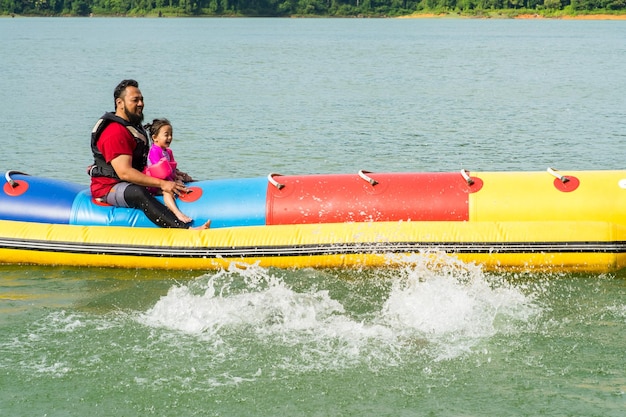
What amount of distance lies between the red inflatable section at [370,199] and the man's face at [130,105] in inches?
41.9

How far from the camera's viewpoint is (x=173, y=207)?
6422 millimetres

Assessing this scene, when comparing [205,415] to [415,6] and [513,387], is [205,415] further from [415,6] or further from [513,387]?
[415,6]

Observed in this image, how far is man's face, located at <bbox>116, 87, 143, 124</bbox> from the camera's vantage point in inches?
247

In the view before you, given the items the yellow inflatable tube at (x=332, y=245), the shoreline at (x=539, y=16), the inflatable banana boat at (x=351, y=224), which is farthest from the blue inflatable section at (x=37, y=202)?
→ the shoreline at (x=539, y=16)

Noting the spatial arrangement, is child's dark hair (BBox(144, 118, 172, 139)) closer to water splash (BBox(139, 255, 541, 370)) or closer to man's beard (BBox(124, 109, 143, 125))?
man's beard (BBox(124, 109, 143, 125))

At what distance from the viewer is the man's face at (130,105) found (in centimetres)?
627

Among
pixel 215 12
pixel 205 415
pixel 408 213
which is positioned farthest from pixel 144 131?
pixel 215 12

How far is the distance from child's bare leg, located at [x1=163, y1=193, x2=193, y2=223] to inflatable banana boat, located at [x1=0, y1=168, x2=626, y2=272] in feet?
0.23

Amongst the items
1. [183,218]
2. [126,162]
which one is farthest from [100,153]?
[183,218]

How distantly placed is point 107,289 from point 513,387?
114 inches

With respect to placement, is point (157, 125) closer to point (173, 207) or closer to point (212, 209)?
point (173, 207)

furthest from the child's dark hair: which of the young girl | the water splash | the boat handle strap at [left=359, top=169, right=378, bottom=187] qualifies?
the boat handle strap at [left=359, top=169, right=378, bottom=187]

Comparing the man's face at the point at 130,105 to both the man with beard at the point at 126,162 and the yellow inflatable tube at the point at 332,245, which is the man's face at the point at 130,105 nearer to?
the man with beard at the point at 126,162

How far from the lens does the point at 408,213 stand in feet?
20.6
